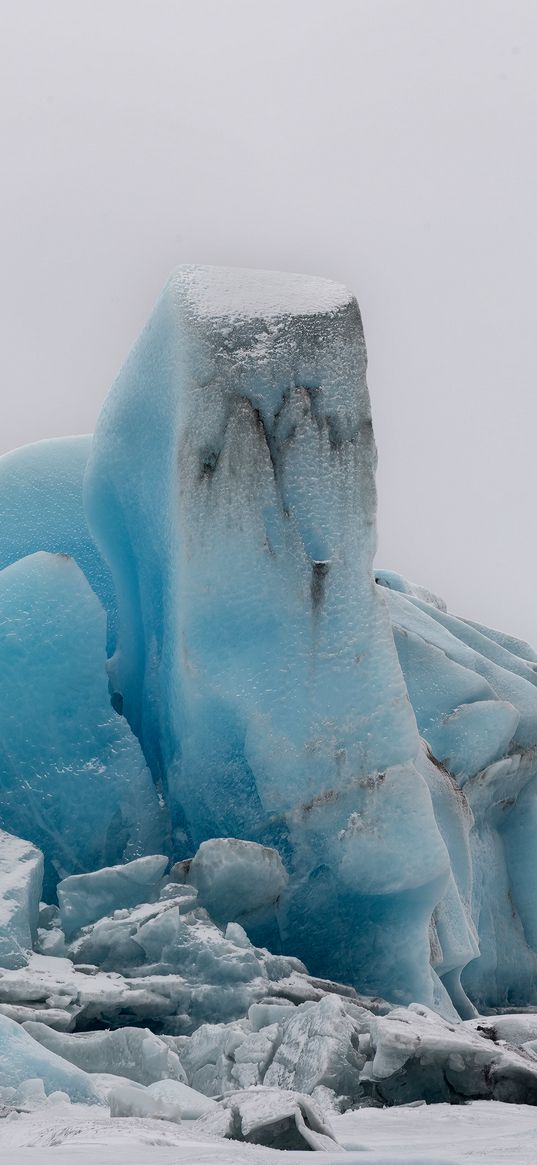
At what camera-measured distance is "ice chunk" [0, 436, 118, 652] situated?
6.48 m

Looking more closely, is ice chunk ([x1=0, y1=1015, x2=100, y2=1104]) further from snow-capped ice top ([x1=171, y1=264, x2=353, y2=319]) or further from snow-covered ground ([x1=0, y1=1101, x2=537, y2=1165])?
snow-capped ice top ([x1=171, y1=264, x2=353, y2=319])

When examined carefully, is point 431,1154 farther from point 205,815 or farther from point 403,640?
point 403,640

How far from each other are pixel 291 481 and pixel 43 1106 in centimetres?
310

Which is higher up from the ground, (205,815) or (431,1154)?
(431,1154)

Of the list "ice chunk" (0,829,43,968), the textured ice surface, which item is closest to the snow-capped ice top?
the textured ice surface

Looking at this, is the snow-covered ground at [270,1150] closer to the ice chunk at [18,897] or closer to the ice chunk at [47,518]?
the ice chunk at [18,897]

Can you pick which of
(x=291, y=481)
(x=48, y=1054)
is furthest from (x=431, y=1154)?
(x=291, y=481)

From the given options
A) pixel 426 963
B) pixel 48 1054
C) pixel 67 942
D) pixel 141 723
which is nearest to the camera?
pixel 48 1054

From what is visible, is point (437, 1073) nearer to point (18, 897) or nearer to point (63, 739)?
point (18, 897)

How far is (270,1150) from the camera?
2.08 metres

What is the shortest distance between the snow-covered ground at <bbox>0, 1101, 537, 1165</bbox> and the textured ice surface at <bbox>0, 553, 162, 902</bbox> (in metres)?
2.56

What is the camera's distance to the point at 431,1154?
1.99 metres

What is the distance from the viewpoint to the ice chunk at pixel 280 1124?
2164mm

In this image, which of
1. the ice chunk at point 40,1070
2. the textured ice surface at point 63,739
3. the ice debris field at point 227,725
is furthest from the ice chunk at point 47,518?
the ice chunk at point 40,1070
